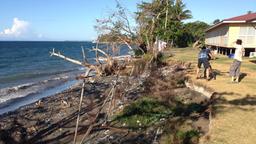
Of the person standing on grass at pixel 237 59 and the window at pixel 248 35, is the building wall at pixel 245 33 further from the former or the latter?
the person standing on grass at pixel 237 59

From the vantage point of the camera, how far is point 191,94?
13.6 meters

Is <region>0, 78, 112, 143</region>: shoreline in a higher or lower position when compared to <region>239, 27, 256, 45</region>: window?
lower

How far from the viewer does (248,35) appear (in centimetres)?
2678

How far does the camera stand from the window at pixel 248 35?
2656 centimetres

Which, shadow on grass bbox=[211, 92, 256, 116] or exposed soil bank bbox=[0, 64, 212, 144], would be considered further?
shadow on grass bbox=[211, 92, 256, 116]

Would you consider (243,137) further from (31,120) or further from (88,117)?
(31,120)

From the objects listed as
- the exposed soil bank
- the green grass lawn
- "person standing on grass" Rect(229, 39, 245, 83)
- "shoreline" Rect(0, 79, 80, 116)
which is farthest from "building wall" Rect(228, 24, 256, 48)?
"shoreline" Rect(0, 79, 80, 116)

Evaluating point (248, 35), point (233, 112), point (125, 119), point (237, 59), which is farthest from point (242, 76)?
point (248, 35)

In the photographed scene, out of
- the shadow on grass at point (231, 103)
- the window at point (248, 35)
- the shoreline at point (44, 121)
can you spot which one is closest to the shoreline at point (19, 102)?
the shoreline at point (44, 121)

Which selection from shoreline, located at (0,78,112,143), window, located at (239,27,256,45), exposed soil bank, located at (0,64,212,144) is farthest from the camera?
window, located at (239,27,256,45)

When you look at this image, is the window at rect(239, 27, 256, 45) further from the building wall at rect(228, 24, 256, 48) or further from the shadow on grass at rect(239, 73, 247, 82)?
the shadow on grass at rect(239, 73, 247, 82)

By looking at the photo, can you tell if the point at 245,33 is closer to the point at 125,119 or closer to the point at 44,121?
the point at 125,119

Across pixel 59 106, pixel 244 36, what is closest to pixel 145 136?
pixel 59 106

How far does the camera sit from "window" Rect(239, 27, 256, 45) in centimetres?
2656
